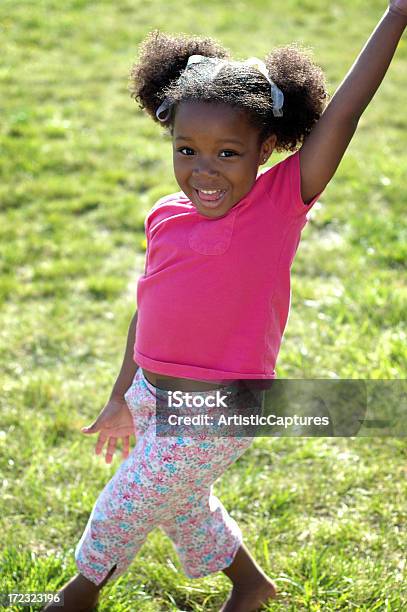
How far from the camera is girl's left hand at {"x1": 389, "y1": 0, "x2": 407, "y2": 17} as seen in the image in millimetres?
2004

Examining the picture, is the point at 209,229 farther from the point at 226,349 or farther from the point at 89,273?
the point at 89,273

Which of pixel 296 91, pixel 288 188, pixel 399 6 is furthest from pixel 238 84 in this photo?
pixel 399 6

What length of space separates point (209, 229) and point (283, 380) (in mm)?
1648

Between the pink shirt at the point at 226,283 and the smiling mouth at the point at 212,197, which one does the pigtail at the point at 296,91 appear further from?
the smiling mouth at the point at 212,197

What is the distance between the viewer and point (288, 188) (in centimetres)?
210

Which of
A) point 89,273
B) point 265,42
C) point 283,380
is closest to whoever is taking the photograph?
point 283,380

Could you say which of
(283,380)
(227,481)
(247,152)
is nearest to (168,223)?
(247,152)

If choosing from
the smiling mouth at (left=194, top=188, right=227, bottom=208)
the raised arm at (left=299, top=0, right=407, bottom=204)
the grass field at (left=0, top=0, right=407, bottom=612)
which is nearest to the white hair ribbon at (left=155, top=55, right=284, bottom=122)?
the raised arm at (left=299, top=0, right=407, bottom=204)

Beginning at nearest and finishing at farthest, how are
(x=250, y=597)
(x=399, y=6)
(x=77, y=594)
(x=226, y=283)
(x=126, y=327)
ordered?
(x=399, y=6) < (x=226, y=283) < (x=77, y=594) < (x=250, y=597) < (x=126, y=327)

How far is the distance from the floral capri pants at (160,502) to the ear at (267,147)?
2.01 feet

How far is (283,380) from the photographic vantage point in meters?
3.66

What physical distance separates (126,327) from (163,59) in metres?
2.08

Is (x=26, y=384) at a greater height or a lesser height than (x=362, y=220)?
lesser

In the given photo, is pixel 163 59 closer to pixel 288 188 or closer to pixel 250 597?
pixel 288 188
